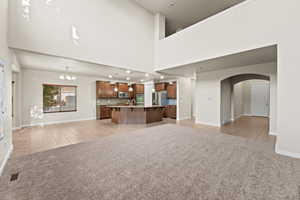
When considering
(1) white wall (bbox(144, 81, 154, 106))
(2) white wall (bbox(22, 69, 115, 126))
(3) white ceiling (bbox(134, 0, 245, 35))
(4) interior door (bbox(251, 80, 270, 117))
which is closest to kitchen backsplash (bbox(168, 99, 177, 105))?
(1) white wall (bbox(144, 81, 154, 106))

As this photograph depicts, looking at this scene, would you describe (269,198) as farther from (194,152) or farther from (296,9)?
(296,9)

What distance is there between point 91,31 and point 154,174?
15.7 ft

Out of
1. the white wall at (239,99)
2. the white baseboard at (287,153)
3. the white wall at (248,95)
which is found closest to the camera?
the white baseboard at (287,153)

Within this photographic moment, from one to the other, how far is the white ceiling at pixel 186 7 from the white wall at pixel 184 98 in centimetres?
344

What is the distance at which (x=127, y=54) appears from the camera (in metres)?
5.52

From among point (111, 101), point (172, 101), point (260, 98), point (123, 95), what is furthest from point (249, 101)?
point (111, 101)

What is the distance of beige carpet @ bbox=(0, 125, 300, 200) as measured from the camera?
174 cm

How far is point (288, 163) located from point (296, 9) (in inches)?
129

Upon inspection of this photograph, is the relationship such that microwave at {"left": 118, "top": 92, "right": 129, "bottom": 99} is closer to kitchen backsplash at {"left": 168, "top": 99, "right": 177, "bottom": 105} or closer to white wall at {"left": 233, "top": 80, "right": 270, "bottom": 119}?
kitchen backsplash at {"left": 168, "top": 99, "right": 177, "bottom": 105}

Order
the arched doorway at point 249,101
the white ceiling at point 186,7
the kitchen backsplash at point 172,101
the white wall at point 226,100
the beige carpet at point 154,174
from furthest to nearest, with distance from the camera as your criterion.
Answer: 1. the kitchen backsplash at point 172,101
2. the arched doorway at point 249,101
3. the white wall at point 226,100
4. the white ceiling at point 186,7
5. the beige carpet at point 154,174

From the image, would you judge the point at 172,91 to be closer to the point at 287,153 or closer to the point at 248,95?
the point at 248,95

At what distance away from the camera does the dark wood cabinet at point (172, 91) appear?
340 inches

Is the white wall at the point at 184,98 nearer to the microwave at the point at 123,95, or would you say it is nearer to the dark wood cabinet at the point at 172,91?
the dark wood cabinet at the point at 172,91

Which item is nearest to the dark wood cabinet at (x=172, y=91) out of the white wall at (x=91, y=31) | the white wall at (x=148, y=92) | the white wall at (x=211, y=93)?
the white wall at (x=148, y=92)
